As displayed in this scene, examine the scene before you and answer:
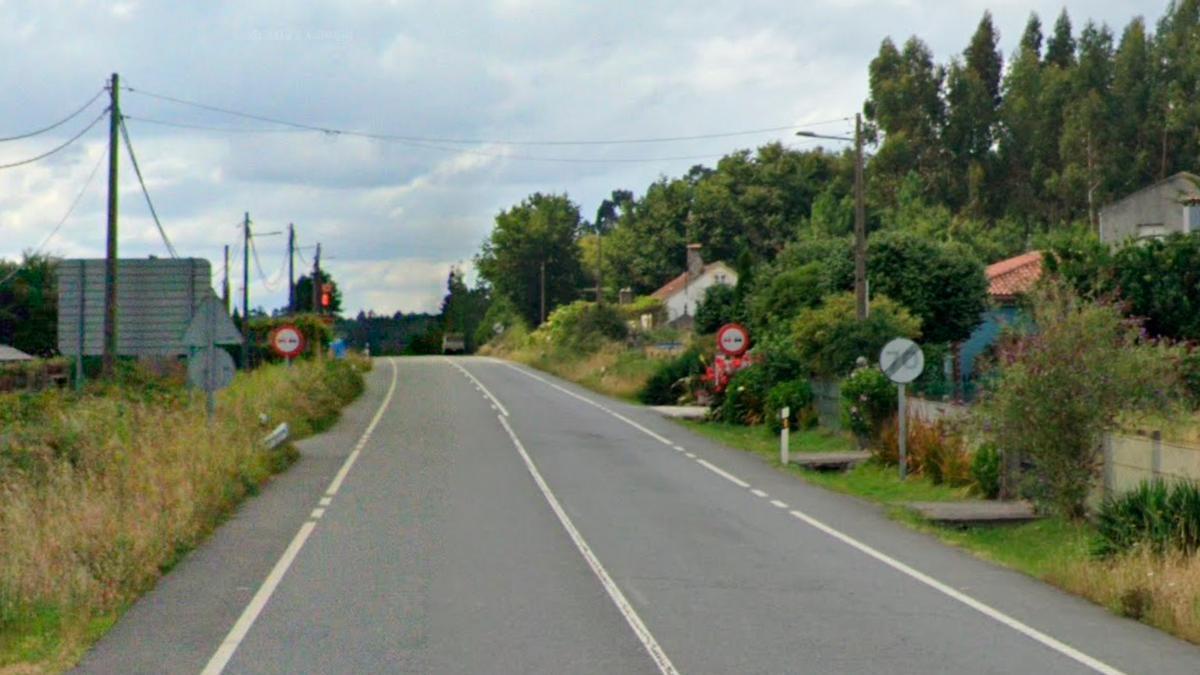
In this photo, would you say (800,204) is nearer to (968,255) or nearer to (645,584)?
(968,255)

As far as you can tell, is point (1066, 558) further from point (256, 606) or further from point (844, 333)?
point (844, 333)

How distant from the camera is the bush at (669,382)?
5553 centimetres

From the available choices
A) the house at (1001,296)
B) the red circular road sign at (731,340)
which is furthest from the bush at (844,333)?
the house at (1001,296)

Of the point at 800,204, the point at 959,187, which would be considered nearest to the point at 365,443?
the point at 959,187

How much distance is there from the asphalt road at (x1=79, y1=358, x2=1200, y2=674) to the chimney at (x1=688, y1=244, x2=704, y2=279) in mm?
80329

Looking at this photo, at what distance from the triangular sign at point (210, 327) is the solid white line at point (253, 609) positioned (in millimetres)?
7033

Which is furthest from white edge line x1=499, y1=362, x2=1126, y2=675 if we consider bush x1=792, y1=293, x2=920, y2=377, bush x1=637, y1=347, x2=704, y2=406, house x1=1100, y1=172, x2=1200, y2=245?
house x1=1100, y1=172, x2=1200, y2=245

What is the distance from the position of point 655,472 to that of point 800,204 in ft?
265

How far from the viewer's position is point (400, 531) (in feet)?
62.1

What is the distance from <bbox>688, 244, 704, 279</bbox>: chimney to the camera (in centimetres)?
10719

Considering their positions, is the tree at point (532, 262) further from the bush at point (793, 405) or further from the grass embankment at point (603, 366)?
the bush at point (793, 405)

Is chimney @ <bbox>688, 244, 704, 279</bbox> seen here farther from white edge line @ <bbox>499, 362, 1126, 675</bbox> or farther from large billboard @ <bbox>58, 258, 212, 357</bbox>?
white edge line @ <bbox>499, 362, 1126, 675</bbox>

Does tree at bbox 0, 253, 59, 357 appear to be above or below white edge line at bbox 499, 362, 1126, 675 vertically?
above

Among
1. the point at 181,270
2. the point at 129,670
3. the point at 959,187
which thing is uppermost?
the point at 959,187
